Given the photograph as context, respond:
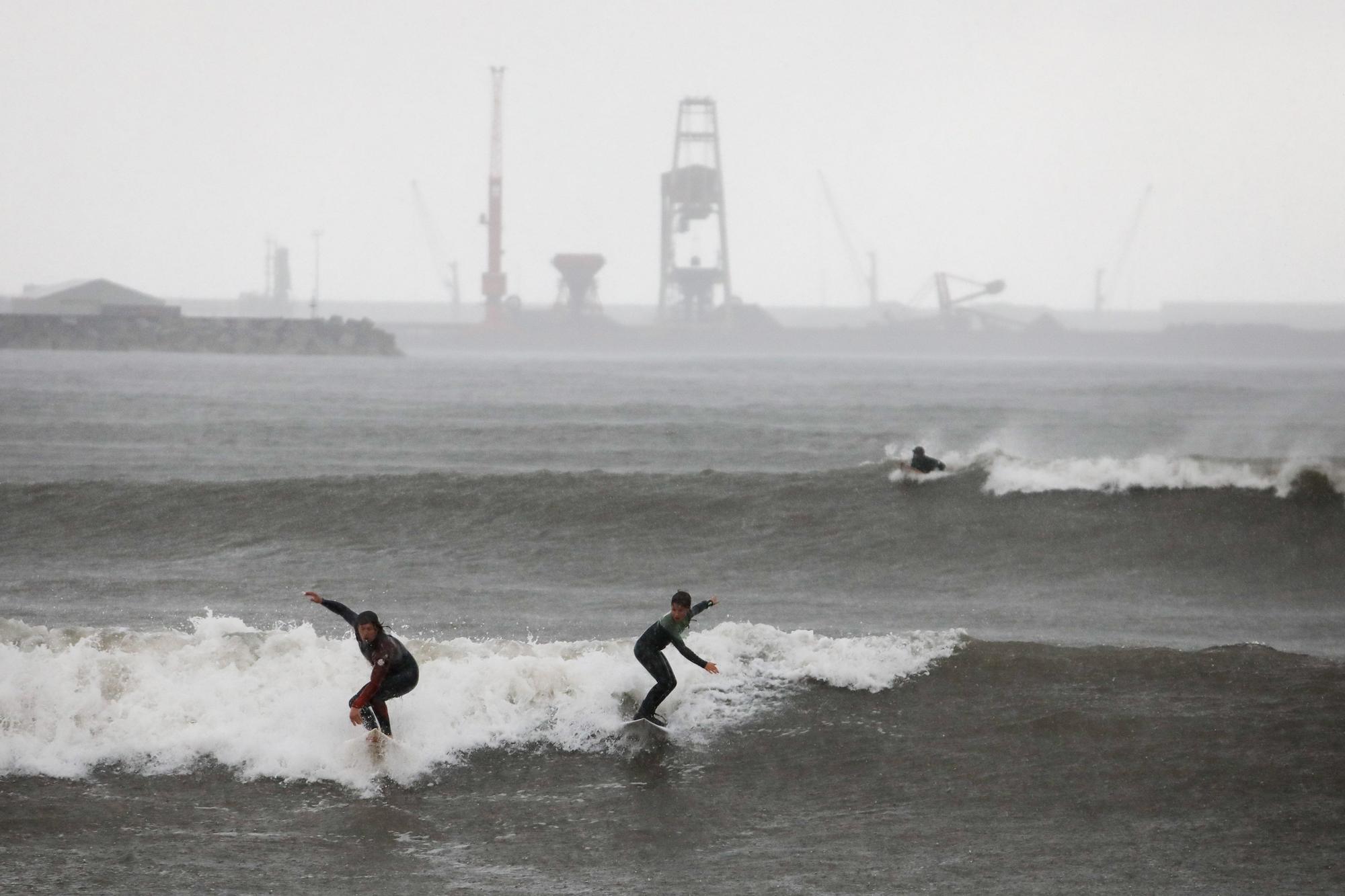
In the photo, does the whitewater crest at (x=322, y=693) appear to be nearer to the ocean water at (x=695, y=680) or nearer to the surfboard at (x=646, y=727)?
the ocean water at (x=695, y=680)

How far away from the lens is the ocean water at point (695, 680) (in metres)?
8.48

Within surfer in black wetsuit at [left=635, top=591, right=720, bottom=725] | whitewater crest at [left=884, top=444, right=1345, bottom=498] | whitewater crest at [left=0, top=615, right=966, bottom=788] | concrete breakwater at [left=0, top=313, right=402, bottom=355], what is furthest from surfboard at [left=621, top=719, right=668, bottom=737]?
concrete breakwater at [left=0, top=313, right=402, bottom=355]

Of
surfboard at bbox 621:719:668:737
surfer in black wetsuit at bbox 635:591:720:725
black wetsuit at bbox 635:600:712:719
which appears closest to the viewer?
surfer in black wetsuit at bbox 635:591:720:725

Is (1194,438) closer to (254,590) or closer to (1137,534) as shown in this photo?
(1137,534)

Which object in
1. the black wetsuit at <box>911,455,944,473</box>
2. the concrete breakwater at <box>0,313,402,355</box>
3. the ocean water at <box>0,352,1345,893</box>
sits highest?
the concrete breakwater at <box>0,313,402,355</box>

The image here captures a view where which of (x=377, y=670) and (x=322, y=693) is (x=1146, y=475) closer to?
(x=322, y=693)

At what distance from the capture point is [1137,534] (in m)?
21.8

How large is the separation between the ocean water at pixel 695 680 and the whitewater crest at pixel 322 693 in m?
0.03

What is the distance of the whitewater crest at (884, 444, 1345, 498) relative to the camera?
78.6ft

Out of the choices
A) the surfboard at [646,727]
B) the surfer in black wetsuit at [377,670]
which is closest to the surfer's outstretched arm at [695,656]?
the surfboard at [646,727]

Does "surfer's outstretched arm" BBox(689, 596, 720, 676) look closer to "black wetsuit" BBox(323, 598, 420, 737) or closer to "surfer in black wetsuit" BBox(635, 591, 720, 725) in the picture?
"surfer in black wetsuit" BBox(635, 591, 720, 725)

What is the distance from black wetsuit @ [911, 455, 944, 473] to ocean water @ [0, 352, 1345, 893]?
1.23 ft

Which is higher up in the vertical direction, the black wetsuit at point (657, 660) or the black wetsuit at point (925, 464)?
the black wetsuit at point (925, 464)

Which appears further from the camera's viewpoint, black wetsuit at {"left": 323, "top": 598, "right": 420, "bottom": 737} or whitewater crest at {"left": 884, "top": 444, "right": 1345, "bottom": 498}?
whitewater crest at {"left": 884, "top": 444, "right": 1345, "bottom": 498}
